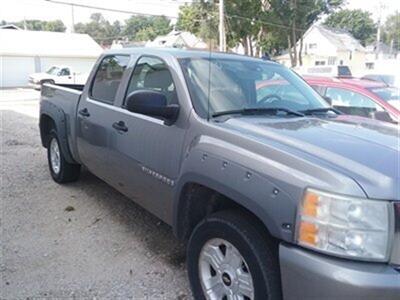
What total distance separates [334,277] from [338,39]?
200ft

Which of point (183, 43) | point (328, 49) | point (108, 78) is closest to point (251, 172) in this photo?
point (108, 78)

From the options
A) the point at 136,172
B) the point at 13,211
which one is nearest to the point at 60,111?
the point at 13,211

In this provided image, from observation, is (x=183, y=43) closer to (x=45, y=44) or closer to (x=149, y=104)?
(x=149, y=104)

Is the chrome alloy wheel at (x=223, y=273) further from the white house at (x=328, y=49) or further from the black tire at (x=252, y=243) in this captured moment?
the white house at (x=328, y=49)

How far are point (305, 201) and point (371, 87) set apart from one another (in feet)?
19.1

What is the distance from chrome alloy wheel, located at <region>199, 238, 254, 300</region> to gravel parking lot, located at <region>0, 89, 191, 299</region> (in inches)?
19.6

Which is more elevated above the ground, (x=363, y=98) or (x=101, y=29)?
(x=101, y=29)

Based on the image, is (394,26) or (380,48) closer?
(394,26)

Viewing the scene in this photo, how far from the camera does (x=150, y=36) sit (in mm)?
50719

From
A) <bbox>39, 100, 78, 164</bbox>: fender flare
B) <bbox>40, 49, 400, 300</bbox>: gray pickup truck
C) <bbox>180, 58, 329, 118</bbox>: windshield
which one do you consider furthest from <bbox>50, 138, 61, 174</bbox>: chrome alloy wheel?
<bbox>180, 58, 329, 118</bbox>: windshield

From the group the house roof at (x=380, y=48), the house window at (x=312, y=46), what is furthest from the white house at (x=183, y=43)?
the house roof at (x=380, y=48)

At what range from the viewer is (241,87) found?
3529 mm

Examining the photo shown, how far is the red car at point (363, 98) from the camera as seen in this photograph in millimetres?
6730

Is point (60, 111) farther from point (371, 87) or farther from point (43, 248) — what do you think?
point (371, 87)
